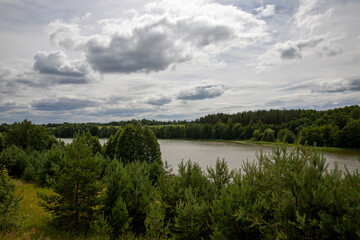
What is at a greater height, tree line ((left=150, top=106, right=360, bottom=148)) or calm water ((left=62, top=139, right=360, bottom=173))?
tree line ((left=150, top=106, right=360, bottom=148))

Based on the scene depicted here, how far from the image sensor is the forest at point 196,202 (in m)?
5.22

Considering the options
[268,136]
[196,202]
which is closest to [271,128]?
[268,136]

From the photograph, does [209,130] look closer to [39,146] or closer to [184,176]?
[39,146]

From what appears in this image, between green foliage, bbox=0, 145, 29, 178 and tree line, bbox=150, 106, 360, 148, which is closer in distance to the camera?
green foliage, bbox=0, 145, 29, 178

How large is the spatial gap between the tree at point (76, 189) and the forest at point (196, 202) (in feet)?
0.14

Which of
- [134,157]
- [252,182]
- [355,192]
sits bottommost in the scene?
[134,157]

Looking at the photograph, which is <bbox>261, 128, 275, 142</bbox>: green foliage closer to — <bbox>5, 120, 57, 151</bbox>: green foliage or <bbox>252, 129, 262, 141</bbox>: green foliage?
<bbox>252, 129, 262, 141</bbox>: green foliage

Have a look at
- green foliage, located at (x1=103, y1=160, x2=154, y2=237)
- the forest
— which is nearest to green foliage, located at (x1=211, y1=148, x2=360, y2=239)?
the forest

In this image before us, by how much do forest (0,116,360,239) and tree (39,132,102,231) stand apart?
4 centimetres

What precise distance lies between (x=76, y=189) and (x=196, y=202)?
18.4ft

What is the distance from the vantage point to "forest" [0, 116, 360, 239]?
5219 mm

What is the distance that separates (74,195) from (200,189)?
628 centimetres

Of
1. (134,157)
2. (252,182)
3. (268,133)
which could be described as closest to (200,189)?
(252,182)

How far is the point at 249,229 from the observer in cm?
688
